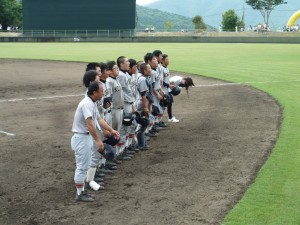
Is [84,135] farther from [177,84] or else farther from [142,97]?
[177,84]

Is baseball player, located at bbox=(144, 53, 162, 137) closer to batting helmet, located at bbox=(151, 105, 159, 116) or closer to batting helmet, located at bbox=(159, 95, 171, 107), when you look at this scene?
batting helmet, located at bbox=(151, 105, 159, 116)

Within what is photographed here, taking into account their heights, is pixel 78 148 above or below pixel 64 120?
above

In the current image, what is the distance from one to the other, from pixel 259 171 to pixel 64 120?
22.2 ft

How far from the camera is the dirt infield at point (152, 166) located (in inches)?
260

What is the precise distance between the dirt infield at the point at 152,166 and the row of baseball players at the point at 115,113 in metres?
Result: 0.31

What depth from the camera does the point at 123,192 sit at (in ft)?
24.4

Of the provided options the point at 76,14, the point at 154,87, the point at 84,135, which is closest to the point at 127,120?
the point at 154,87

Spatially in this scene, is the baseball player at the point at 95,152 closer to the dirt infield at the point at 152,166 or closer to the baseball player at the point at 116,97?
the dirt infield at the point at 152,166

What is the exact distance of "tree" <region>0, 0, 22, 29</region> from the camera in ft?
304

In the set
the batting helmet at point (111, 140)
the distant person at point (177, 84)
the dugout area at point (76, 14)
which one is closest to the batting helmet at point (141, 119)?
the batting helmet at point (111, 140)

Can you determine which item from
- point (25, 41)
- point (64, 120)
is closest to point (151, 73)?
point (64, 120)

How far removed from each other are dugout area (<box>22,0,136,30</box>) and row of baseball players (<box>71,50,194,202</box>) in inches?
2309

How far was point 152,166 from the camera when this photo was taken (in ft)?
29.1

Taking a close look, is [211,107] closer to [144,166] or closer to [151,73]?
[151,73]
